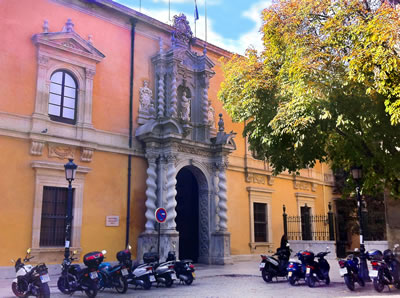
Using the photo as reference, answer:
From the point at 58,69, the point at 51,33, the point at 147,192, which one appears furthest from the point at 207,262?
the point at 51,33

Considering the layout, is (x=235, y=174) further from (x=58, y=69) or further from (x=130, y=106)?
(x=58, y=69)

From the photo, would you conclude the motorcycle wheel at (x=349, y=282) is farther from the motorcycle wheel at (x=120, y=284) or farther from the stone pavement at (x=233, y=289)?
the motorcycle wheel at (x=120, y=284)

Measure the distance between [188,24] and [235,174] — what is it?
7.26m

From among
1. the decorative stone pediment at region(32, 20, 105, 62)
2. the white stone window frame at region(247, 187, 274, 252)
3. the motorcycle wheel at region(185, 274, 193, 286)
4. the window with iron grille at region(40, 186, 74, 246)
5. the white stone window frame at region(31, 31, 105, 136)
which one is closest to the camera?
the motorcycle wheel at region(185, 274, 193, 286)

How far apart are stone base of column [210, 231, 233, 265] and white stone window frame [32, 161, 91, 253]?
18.9ft

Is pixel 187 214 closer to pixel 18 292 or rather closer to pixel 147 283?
pixel 147 283

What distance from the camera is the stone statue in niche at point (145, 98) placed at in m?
17.4

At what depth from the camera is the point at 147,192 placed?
53.3ft

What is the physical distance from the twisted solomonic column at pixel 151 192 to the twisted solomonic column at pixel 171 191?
0.49 metres

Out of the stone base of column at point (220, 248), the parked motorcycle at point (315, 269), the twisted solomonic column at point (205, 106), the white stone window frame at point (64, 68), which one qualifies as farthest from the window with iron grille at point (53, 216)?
the parked motorcycle at point (315, 269)

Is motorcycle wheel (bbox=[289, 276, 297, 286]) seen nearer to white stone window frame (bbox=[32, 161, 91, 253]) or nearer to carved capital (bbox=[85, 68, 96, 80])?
white stone window frame (bbox=[32, 161, 91, 253])

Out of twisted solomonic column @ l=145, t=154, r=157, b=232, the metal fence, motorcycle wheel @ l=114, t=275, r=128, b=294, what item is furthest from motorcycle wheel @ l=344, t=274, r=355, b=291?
the metal fence

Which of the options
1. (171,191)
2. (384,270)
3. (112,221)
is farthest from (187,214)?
(384,270)

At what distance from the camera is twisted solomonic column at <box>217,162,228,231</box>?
1823 centimetres
